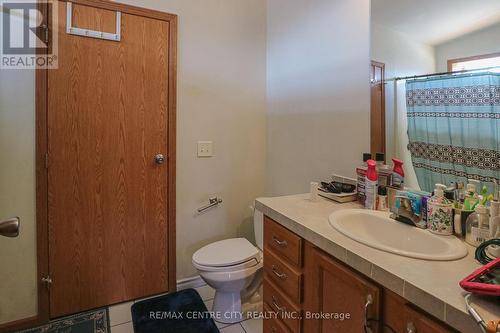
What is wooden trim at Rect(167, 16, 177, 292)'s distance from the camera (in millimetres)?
1975

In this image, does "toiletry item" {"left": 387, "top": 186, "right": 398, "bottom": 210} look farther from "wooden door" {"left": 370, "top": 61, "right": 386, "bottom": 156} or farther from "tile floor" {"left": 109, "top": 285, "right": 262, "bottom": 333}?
"tile floor" {"left": 109, "top": 285, "right": 262, "bottom": 333}

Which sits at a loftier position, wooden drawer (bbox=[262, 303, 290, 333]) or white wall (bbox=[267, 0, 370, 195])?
white wall (bbox=[267, 0, 370, 195])

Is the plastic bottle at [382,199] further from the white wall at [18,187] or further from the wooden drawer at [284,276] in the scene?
the white wall at [18,187]

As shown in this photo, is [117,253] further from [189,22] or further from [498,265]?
[498,265]

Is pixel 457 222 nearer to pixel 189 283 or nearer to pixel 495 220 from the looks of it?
pixel 495 220

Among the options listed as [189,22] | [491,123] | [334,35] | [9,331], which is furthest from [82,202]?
[491,123]

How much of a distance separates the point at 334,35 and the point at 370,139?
68 cm

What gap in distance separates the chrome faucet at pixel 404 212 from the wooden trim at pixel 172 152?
1.46m

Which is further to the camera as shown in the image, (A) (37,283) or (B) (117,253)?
(B) (117,253)

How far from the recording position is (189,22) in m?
2.04

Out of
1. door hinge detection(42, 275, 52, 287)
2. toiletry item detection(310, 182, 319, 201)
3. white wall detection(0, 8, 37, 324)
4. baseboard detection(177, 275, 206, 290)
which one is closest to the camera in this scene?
toiletry item detection(310, 182, 319, 201)

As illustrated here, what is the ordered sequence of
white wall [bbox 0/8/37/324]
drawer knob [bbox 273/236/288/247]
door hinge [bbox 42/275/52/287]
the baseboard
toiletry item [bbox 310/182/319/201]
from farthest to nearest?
the baseboard → door hinge [bbox 42/275/52/287] → white wall [bbox 0/8/37/324] → toiletry item [bbox 310/182/319/201] → drawer knob [bbox 273/236/288/247]

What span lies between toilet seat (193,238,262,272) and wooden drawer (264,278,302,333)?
33 centimetres

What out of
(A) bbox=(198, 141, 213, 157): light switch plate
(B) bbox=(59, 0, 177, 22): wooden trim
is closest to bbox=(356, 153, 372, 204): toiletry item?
(A) bbox=(198, 141, 213, 157): light switch plate
